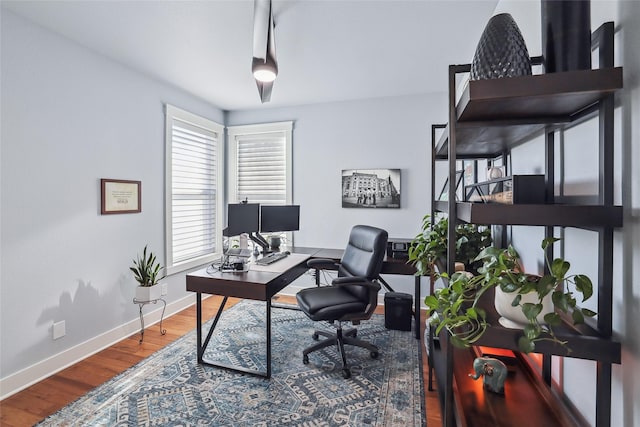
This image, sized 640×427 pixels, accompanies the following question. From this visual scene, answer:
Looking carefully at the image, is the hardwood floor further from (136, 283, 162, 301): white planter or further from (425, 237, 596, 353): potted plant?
(425, 237, 596, 353): potted plant

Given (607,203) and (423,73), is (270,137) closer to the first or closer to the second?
(423,73)

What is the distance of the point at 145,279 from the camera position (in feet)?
9.59

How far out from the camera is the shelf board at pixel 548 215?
79 cm

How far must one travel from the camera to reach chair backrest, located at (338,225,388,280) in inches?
95.7

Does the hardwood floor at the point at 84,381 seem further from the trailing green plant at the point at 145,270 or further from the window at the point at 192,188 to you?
the window at the point at 192,188

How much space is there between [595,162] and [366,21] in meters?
1.84

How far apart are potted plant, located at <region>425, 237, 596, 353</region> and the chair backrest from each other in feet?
4.77

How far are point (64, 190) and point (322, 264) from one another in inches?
88.1

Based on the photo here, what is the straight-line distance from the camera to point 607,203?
2.70ft

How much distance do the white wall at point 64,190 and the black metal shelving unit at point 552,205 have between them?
2.80m

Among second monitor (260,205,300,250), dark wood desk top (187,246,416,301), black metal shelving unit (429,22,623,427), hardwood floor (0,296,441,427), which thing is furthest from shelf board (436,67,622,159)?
second monitor (260,205,300,250)

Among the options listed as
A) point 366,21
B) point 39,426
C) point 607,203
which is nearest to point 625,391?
point 607,203

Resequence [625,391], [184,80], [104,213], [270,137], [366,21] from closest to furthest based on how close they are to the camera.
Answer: [625,391], [366,21], [104,213], [184,80], [270,137]

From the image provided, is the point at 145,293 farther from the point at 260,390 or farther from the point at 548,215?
the point at 548,215
